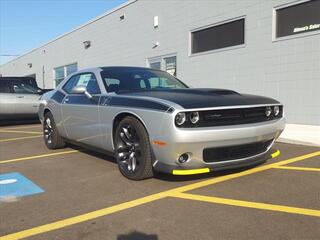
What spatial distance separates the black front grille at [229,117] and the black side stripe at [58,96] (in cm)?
332

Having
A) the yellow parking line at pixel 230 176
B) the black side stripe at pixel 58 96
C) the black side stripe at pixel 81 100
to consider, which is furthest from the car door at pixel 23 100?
the yellow parking line at pixel 230 176

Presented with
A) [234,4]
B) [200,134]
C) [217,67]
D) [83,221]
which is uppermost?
[234,4]

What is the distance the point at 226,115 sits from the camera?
186 inches

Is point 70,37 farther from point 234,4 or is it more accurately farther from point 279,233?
point 279,233

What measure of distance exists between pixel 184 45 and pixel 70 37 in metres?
12.8

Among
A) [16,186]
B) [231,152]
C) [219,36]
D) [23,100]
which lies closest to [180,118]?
[231,152]

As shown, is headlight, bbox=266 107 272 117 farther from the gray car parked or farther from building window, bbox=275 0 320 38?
the gray car parked

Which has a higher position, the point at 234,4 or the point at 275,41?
the point at 234,4

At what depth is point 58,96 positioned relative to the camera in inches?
290

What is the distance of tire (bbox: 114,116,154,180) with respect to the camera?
16.0 ft

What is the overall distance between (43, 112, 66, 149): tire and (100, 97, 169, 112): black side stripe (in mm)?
2117

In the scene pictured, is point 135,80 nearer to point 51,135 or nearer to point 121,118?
point 121,118

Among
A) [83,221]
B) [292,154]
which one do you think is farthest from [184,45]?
[83,221]

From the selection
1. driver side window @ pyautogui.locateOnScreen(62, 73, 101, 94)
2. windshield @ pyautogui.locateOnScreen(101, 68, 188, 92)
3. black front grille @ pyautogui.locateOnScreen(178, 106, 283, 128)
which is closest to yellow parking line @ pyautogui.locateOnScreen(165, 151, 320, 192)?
black front grille @ pyautogui.locateOnScreen(178, 106, 283, 128)
